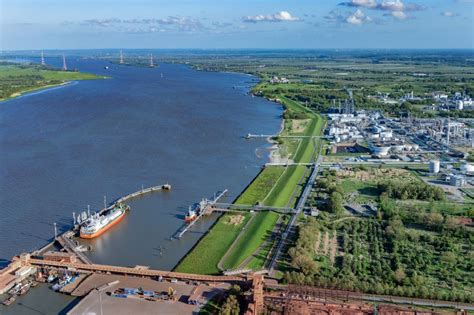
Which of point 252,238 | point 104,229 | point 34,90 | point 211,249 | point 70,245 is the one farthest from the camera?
point 34,90

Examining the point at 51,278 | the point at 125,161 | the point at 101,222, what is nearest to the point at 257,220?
the point at 101,222

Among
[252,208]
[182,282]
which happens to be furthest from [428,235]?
[182,282]

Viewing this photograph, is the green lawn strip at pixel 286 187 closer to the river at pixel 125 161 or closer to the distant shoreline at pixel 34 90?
the river at pixel 125 161

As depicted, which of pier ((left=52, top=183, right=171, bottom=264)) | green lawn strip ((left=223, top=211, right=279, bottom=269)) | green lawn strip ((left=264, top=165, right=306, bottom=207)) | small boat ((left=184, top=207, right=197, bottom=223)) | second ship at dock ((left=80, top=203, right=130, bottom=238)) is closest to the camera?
green lawn strip ((left=223, top=211, right=279, bottom=269))

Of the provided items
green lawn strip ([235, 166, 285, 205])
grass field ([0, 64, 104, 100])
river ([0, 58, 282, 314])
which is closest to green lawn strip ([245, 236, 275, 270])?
river ([0, 58, 282, 314])

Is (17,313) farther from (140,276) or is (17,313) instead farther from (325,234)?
(325,234)

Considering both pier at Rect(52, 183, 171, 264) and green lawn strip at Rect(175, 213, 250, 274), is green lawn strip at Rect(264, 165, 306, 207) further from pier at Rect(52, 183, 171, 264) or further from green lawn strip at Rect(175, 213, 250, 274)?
pier at Rect(52, 183, 171, 264)

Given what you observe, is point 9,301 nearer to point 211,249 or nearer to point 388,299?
point 211,249
